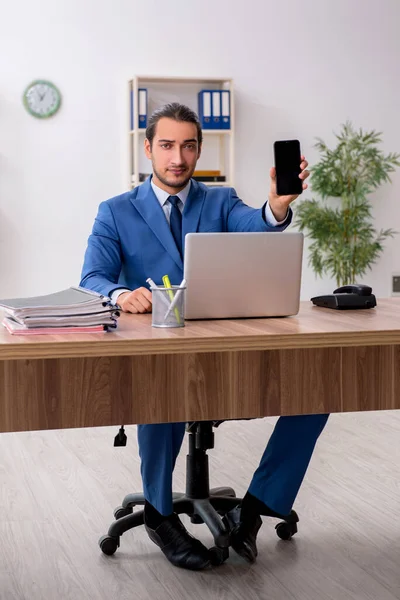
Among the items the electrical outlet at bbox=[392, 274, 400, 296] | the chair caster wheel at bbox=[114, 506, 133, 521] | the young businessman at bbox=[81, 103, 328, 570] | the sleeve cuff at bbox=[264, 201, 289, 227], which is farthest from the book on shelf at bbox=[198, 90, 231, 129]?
the chair caster wheel at bbox=[114, 506, 133, 521]

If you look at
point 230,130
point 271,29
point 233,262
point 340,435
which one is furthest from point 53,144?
point 233,262

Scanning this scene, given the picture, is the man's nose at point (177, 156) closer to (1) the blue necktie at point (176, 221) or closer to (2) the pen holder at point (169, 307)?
(1) the blue necktie at point (176, 221)

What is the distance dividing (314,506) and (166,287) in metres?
1.36

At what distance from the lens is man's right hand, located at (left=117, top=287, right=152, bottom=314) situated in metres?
2.22

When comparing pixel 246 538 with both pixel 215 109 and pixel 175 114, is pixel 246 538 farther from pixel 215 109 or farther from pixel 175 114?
pixel 215 109

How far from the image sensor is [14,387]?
173cm

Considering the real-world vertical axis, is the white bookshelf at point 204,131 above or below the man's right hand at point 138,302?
above

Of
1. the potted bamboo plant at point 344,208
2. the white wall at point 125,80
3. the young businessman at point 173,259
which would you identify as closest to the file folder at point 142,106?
the white wall at point 125,80

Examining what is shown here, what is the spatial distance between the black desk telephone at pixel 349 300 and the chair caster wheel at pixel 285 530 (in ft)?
2.41

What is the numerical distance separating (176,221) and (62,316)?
0.94 m

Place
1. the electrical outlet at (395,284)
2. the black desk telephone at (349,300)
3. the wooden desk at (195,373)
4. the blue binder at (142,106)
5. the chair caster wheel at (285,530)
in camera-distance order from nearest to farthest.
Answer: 1. the wooden desk at (195,373)
2. the black desk telephone at (349,300)
3. the chair caster wheel at (285,530)
4. the blue binder at (142,106)
5. the electrical outlet at (395,284)

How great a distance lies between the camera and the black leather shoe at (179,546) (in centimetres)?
247

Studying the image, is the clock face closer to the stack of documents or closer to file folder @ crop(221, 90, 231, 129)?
file folder @ crop(221, 90, 231, 129)

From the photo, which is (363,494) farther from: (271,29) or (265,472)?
(271,29)
